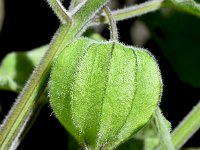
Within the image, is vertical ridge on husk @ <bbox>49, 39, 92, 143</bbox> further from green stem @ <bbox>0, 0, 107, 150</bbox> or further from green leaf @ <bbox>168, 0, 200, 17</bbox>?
green leaf @ <bbox>168, 0, 200, 17</bbox>

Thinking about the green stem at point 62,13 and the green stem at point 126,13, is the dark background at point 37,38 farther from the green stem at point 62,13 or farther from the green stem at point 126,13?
the green stem at point 62,13

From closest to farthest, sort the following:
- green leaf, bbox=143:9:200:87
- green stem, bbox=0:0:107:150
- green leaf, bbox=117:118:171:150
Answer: green stem, bbox=0:0:107:150, green leaf, bbox=117:118:171:150, green leaf, bbox=143:9:200:87

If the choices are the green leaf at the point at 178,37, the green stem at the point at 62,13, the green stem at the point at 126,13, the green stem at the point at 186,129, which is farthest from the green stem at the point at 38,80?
the green leaf at the point at 178,37

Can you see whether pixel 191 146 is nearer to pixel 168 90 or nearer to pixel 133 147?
pixel 168 90

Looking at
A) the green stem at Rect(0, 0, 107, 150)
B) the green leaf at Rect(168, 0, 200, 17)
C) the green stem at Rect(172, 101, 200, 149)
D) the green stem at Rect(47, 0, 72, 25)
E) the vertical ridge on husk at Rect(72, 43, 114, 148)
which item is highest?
the green stem at Rect(47, 0, 72, 25)

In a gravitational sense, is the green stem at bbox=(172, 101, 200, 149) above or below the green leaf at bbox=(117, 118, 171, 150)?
above

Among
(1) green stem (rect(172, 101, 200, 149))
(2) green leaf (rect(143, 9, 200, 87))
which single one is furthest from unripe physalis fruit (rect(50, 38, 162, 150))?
(2) green leaf (rect(143, 9, 200, 87))

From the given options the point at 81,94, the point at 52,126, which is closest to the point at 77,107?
the point at 81,94

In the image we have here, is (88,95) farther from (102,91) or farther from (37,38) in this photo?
(37,38)
